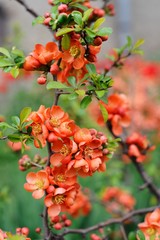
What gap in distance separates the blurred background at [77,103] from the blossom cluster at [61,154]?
0.39 metres

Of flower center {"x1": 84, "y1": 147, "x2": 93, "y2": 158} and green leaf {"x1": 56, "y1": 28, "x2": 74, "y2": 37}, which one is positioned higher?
green leaf {"x1": 56, "y1": 28, "x2": 74, "y2": 37}

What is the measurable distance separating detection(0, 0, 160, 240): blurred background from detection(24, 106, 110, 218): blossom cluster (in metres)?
0.39

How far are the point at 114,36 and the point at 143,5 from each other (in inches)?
37.9

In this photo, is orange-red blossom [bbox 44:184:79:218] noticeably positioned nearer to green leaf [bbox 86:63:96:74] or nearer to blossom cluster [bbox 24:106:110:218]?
blossom cluster [bbox 24:106:110:218]

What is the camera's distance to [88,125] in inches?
107

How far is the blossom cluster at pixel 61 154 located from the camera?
1015 mm

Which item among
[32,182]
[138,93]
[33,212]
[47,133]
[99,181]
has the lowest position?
[138,93]

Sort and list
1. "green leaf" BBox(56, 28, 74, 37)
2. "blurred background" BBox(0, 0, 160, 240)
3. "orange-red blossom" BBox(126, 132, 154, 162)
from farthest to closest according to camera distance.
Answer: "blurred background" BBox(0, 0, 160, 240) < "orange-red blossom" BBox(126, 132, 154, 162) < "green leaf" BBox(56, 28, 74, 37)

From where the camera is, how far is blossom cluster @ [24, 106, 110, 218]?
1015 mm

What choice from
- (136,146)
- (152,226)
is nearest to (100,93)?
(152,226)

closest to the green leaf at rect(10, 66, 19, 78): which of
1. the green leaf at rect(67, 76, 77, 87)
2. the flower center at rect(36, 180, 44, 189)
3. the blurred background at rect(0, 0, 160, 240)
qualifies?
the green leaf at rect(67, 76, 77, 87)

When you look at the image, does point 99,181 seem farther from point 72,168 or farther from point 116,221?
point 72,168

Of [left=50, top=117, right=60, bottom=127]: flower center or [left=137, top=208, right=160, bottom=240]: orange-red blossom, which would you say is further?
[left=137, top=208, right=160, bottom=240]: orange-red blossom

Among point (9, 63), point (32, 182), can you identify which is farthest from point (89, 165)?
point (9, 63)
